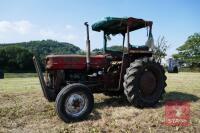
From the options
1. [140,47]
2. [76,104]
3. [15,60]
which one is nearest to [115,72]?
[140,47]

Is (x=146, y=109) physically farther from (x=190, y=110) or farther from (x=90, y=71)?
(x=90, y=71)

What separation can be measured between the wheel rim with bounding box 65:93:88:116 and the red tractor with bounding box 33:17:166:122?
2.00 ft

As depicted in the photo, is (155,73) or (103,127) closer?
(103,127)

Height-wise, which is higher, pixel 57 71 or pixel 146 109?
pixel 57 71

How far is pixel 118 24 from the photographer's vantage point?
34.7 feet

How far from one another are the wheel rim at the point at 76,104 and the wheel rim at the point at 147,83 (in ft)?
6.91

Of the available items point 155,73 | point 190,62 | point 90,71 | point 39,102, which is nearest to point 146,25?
point 155,73

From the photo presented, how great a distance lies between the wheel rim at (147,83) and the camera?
9859mm

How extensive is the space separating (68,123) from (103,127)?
1.00 m

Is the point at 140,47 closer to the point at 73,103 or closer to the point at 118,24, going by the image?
the point at 118,24

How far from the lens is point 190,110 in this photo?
29.4 feet

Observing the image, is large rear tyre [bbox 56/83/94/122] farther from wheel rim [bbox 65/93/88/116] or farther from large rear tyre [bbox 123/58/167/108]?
large rear tyre [bbox 123/58/167/108]

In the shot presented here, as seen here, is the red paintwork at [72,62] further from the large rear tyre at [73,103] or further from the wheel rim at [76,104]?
the wheel rim at [76,104]

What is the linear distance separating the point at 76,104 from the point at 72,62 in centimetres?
161
